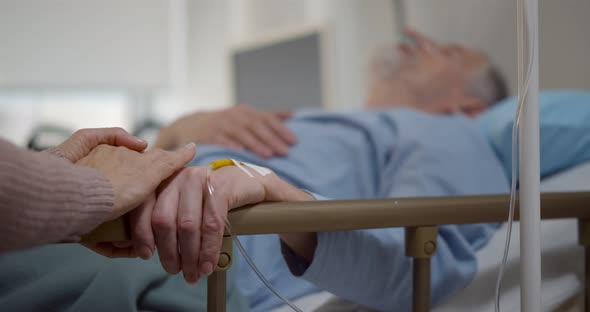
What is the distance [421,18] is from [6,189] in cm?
189

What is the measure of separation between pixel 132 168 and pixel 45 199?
10 cm

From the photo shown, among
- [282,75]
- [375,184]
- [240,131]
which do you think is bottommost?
[375,184]

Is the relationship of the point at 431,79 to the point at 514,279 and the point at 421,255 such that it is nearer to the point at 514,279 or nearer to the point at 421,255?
the point at 514,279

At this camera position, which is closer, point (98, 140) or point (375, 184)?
point (98, 140)

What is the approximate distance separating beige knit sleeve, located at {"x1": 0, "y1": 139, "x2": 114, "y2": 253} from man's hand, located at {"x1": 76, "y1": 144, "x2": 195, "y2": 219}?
1 centimetres

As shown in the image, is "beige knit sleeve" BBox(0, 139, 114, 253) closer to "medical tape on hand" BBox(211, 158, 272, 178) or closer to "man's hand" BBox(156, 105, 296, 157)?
"medical tape on hand" BBox(211, 158, 272, 178)

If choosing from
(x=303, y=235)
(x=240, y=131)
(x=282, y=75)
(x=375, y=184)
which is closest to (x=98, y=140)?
(x=303, y=235)

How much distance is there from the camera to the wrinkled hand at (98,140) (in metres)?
0.50

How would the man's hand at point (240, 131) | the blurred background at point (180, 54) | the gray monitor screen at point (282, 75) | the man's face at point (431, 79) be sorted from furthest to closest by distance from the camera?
1. the gray monitor screen at point (282, 75)
2. the blurred background at point (180, 54)
3. the man's face at point (431, 79)
4. the man's hand at point (240, 131)

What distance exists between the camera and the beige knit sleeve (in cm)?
35

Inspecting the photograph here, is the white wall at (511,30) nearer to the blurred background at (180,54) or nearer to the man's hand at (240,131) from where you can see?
the blurred background at (180,54)

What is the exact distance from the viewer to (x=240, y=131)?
980 millimetres

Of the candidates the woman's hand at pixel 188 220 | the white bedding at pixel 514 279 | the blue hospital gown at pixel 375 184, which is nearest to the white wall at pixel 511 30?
the blue hospital gown at pixel 375 184

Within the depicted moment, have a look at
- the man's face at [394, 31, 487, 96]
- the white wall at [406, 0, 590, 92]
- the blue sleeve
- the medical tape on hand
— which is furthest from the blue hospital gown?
the man's face at [394, 31, 487, 96]
